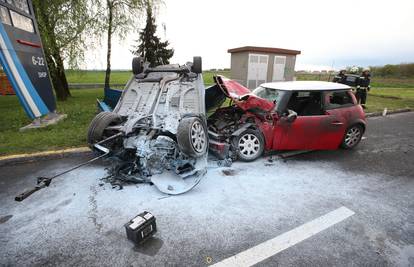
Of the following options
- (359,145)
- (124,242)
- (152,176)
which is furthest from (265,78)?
(124,242)

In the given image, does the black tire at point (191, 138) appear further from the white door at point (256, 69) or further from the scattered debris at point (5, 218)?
the white door at point (256, 69)

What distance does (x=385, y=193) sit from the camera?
3547 millimetres

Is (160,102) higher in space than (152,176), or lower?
higher

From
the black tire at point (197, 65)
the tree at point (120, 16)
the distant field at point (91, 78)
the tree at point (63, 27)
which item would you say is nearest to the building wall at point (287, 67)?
the distant field at point (91, 78)

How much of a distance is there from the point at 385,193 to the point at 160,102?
13.6 feet

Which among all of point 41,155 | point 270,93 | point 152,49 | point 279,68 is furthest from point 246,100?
point 152,49

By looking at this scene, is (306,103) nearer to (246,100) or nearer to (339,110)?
(339,110)

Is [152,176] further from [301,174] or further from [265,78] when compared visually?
[265,78]

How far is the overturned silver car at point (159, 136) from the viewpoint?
3584mm

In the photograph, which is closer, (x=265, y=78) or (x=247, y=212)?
(x=247, y=212)

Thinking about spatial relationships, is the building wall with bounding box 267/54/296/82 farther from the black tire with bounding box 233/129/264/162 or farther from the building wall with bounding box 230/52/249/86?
the black tire with bounding box 233/129/264/162

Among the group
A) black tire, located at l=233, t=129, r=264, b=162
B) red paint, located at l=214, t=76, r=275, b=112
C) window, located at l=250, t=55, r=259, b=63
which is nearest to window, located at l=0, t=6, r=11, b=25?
red paint, located at l=214, t=76, r=275, b=112

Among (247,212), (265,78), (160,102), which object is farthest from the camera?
(265,78)

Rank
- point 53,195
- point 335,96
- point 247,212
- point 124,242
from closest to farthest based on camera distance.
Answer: point 124,242 → point 247,212 → point 53,195 → point 335,96
